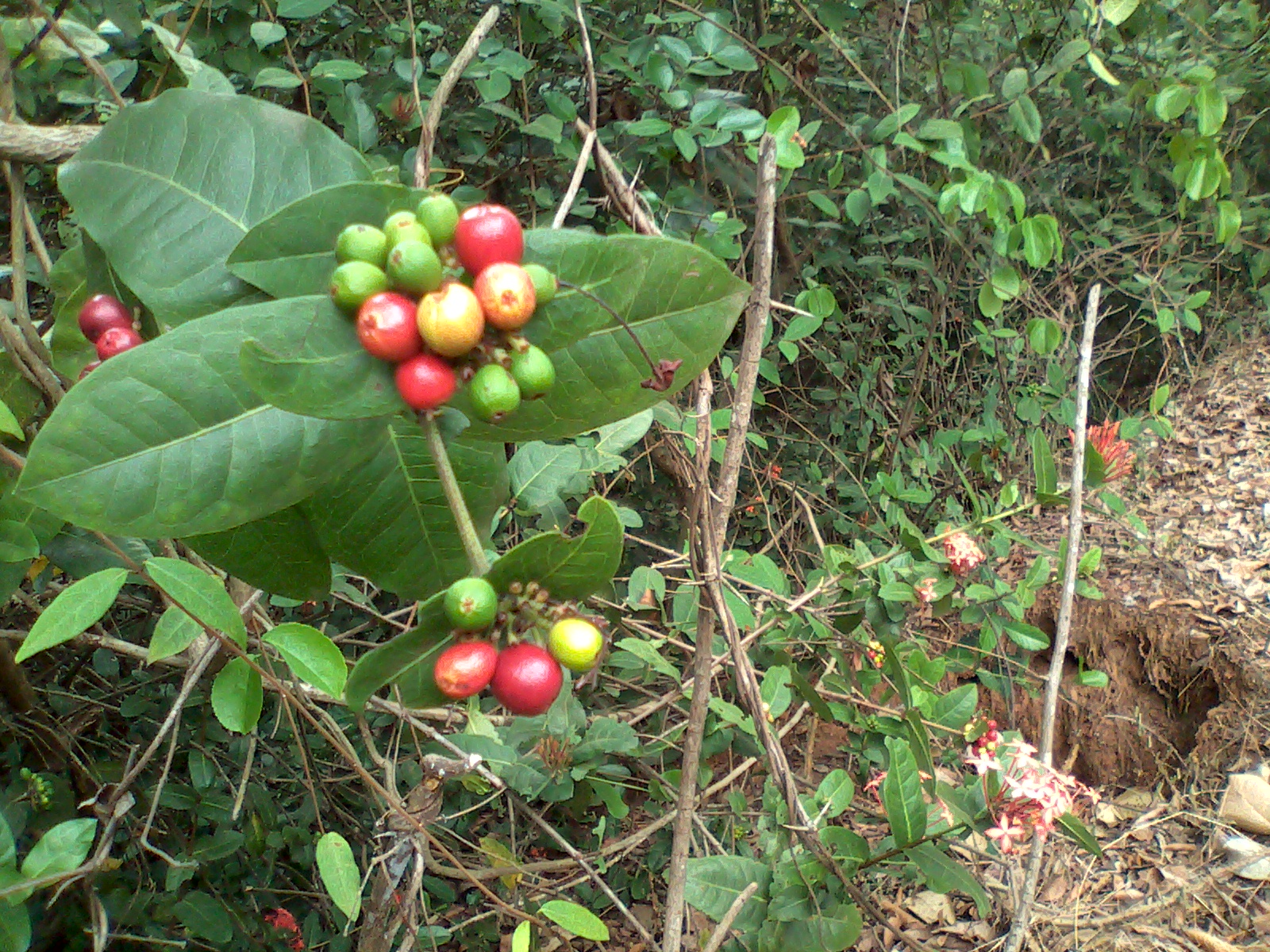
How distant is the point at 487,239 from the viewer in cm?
51

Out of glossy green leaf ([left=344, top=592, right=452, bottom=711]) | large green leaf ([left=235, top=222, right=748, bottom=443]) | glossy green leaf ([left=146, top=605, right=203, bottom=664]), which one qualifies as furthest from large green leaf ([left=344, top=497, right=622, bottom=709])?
glossy green leaf ([left=146, top=605, right=203, bottom=664])

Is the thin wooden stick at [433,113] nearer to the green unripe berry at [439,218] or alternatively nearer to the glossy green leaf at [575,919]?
the green unripe berry at [439,218]

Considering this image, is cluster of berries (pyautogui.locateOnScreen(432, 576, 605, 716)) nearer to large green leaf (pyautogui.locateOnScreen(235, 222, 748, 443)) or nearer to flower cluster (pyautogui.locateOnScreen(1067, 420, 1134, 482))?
large green leaf (pyautogui.locateOnScreen(235, 222, 748, 443))

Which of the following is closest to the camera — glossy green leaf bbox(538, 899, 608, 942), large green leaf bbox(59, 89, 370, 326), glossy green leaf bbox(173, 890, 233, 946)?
large green leaf bbox(59, 89, 370, 326)

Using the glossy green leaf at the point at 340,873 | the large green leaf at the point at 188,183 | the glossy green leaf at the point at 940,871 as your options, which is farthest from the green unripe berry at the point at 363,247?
the glossy green leaf at the point at 940,871

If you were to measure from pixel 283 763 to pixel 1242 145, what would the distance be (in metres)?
4.93

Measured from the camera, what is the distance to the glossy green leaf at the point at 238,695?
843 millimetres

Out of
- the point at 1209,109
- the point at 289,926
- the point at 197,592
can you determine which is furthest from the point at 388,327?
the point at 1209,109

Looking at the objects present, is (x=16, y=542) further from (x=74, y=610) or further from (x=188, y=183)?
(x=188, y=183)

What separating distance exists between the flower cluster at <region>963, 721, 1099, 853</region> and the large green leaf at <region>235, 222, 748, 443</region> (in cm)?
111

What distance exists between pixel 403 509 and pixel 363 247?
0.77 ft

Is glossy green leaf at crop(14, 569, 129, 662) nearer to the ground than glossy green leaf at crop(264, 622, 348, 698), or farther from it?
farther from it

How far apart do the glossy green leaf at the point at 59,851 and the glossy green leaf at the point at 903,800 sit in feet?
3.27

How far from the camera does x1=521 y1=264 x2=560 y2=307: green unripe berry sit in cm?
51
